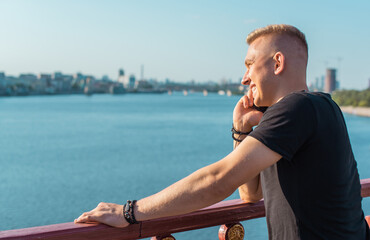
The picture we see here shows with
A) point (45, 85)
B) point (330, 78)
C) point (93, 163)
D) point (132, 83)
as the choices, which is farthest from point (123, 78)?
point (93, 163)

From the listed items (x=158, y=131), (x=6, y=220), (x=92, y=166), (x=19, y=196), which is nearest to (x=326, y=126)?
(x=6, y=220)

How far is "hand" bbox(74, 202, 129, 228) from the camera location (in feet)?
3.77

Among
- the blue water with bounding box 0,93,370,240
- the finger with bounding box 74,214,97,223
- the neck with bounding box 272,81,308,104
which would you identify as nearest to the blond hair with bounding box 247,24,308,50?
the neck with bounding box 272,81,308,104

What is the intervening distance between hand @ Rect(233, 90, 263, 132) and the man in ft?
0.72

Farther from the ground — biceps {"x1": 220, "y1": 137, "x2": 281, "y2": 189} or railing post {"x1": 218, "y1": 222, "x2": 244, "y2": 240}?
biceps {"x1": 220, "y1": 137, "x2": 281, "y2": 189}

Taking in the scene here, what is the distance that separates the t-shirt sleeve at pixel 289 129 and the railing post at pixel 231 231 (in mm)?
462

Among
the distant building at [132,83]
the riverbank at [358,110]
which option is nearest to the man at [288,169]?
the riverbank at [358,110]

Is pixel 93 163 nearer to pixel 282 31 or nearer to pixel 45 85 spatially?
pixel 282 31

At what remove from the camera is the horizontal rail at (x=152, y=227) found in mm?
1090

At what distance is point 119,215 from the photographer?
116 cm

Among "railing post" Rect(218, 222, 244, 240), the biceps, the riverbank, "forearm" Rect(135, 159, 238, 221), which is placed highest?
the biceps

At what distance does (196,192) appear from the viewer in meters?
1.09

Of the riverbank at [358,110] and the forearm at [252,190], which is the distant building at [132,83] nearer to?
the riverbank at [358,110]

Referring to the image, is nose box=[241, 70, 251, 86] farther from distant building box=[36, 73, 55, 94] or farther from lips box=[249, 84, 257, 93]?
distant building box=[36, 73, 55, 94]
